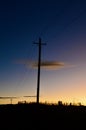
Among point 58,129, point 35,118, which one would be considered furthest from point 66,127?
point 35,118

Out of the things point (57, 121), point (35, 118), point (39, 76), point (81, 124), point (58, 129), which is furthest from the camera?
point (39, 76)

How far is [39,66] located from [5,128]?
67.0 ft

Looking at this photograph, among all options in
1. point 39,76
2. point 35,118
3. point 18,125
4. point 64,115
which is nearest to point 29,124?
point 18,125

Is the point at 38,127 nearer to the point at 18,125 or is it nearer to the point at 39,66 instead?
the point at 18,125

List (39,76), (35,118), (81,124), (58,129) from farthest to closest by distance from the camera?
(39,76), (35,118), (81,124), (58,129)

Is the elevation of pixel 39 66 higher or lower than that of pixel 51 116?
higher

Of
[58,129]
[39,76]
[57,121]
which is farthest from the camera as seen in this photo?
[39,76]

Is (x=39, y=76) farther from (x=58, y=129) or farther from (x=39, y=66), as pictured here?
(x=58, y=129)

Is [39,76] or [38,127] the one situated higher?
[39,76]

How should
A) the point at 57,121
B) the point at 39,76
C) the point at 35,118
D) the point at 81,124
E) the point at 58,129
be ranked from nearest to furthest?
the point at 58,129, the point at 81,124, the point at 57,121, the point at 35,118, the point at 39,76

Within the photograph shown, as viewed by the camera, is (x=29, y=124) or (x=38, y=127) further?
(x=29, y=124)

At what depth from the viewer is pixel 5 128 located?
2058 cm

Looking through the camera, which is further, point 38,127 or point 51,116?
point 51,116

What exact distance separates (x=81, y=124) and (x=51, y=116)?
461 cm
